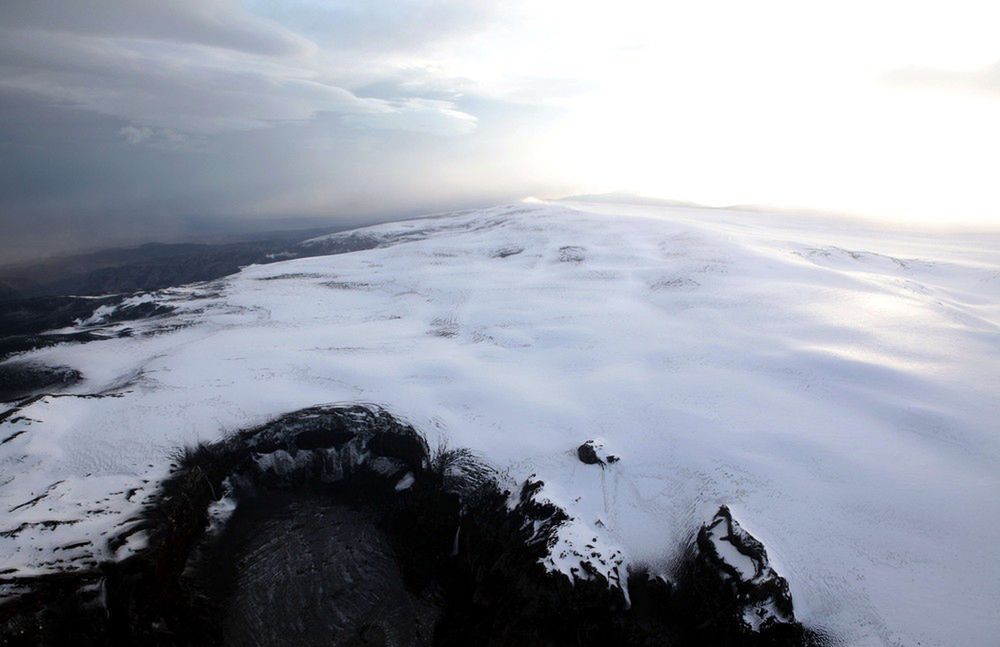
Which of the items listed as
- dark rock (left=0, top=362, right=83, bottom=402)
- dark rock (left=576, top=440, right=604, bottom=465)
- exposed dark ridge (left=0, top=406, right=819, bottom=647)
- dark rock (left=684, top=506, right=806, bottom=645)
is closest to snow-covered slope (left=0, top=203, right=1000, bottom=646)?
dark rock (left=576, top=440, right=604, bottom=465)

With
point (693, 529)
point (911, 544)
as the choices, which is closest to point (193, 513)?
point (693, 529)

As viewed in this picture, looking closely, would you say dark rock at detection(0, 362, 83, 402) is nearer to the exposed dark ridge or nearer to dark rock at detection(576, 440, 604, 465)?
the exposed dark ridge

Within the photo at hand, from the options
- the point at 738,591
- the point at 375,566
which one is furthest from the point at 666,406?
the point at 375,566

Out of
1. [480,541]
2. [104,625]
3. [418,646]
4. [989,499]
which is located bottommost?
[418,646]

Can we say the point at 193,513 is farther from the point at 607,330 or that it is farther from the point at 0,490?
the point at 607,330

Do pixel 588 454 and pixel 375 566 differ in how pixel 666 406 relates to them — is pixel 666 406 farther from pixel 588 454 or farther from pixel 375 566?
pixel 375 566

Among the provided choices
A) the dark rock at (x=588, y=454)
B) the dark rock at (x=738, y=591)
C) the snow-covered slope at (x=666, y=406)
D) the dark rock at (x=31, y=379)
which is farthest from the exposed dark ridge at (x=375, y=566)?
the dark rock at (x=31, y=379)
